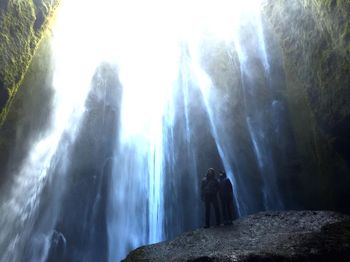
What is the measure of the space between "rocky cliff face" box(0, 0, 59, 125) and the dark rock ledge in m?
8.84

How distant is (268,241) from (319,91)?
416 inches

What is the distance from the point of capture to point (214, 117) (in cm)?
2673

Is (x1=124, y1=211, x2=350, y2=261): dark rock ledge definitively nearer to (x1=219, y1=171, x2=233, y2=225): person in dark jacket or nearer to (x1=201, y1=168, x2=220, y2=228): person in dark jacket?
(x1=219, y1=171, x2=233, y2=225): person in dark jacket

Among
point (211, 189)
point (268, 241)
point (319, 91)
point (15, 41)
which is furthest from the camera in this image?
point (319, 91)

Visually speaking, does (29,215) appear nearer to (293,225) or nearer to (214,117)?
(214,117)

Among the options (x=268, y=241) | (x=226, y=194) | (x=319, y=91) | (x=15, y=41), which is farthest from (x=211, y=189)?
(x=15, y=41)

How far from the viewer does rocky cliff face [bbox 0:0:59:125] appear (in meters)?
14.5

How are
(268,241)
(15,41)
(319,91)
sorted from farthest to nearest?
(319,91)
(15,41)
(268,241)

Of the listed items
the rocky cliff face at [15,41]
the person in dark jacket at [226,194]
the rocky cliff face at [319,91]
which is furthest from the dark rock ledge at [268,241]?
the rocky cliff face at [15,41]

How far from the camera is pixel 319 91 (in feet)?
57.8

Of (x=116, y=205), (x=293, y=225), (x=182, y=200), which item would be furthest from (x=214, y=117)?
(x=293, y=225)

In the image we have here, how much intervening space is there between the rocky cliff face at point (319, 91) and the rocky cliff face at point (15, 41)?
1378cm

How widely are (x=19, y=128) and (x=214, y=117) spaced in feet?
46.9

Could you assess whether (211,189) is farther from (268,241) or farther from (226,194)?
(268,241)
